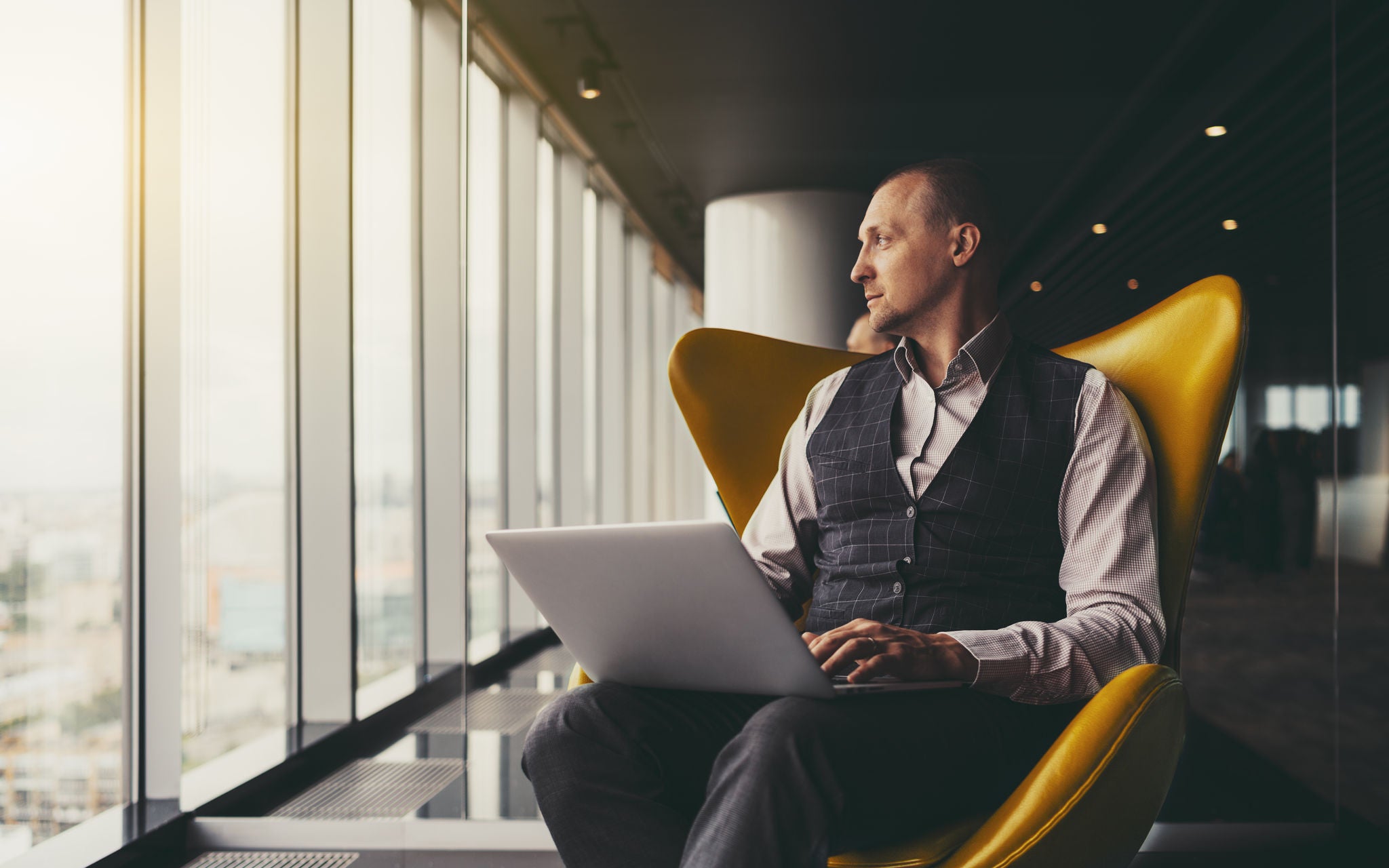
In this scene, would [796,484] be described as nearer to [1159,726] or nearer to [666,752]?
[666,752]

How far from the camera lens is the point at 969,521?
137 cm

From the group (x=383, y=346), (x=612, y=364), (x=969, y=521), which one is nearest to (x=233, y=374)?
(x=383, y=346)

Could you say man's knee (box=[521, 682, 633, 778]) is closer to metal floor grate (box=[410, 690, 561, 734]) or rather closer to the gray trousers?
the gray trousers

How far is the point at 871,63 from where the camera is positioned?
238cm

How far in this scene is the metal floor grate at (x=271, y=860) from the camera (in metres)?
2.08

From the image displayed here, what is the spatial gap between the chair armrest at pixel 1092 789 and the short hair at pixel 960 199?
747 mm

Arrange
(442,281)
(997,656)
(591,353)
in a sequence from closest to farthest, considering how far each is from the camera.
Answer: (997,656), (442,281), (591,353)

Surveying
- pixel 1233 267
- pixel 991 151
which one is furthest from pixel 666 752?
pixel 1233 267

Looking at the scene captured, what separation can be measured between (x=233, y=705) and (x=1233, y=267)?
2774 millimetres

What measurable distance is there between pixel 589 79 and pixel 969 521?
64.1 inches

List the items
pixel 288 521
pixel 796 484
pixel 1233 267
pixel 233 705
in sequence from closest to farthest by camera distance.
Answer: pixel 796 484 → pixel 1233 267 → pixel 233 705 → pixel 288 521

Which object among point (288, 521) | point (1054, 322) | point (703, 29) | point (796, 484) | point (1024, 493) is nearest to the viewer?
point (1024, 493)

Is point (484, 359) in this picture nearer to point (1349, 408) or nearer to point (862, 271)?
point (862, 271)

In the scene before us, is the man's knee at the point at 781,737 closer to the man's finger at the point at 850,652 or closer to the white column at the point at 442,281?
the man's finger at the point at 850,652
